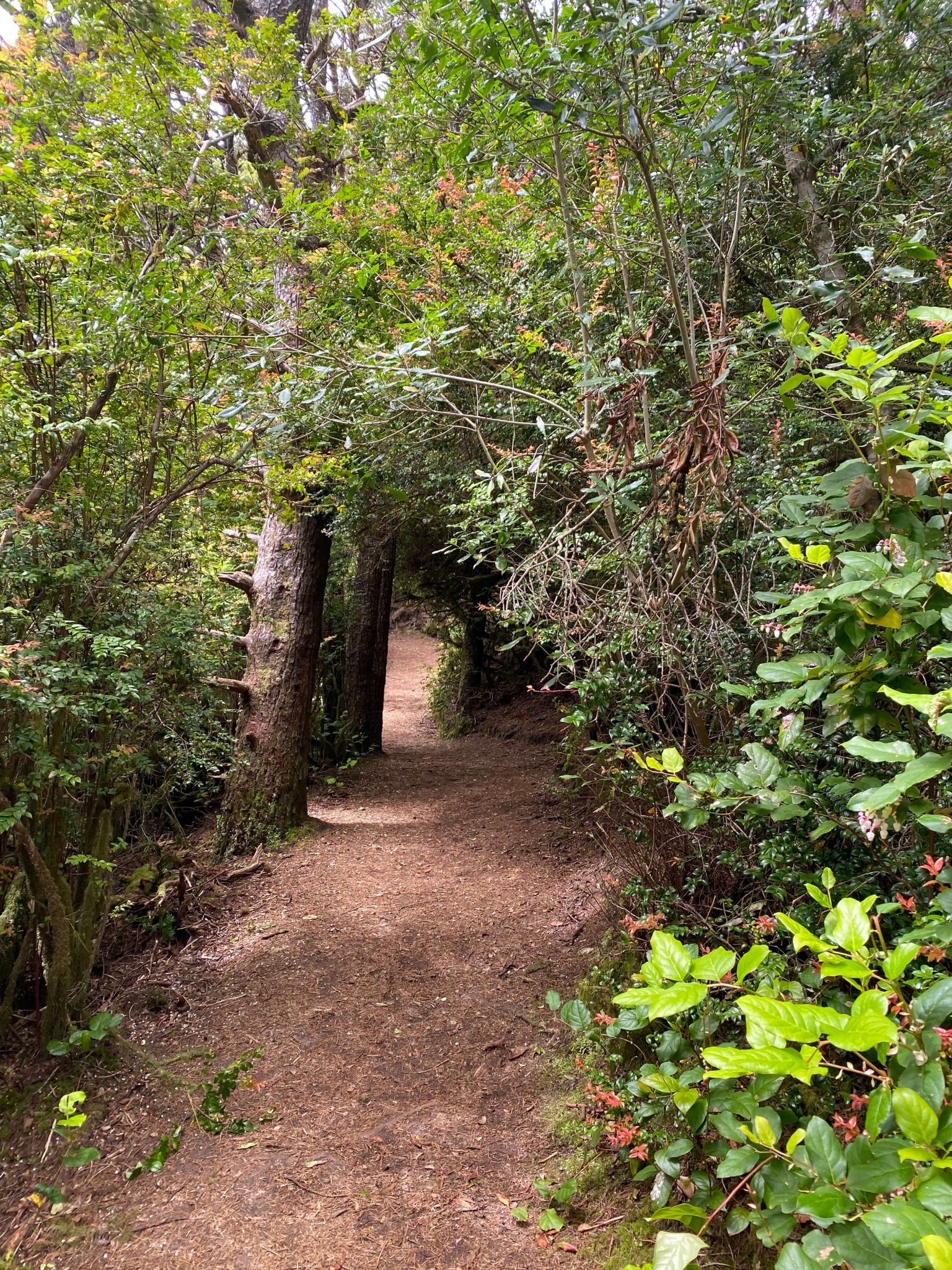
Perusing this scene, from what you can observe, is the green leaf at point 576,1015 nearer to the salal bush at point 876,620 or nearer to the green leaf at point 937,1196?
the salal bush at point 876,620

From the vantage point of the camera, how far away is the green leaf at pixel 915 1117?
81cm

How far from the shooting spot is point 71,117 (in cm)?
325

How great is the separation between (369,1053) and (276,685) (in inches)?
133

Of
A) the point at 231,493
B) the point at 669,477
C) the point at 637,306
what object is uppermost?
the point at 637,306

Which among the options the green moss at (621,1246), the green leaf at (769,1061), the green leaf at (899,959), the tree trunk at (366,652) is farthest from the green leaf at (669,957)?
the tree trunk at (366,652)

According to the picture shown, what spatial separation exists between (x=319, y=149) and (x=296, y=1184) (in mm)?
6047

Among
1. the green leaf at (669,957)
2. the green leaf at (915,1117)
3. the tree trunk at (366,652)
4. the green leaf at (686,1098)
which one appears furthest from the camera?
the tree trunk at (366,652)

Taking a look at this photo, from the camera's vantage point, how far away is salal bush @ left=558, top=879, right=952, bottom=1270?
2.72ft

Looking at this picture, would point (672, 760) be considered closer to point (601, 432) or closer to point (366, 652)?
point (601, 432)

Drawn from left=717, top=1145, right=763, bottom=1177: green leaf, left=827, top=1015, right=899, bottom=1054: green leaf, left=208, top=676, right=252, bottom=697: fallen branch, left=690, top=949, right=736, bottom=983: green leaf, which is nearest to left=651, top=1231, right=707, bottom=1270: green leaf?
left=717, top=1145, right=763, bottom=1177: green leaf

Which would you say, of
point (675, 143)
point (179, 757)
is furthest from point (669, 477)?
point (179, 757)

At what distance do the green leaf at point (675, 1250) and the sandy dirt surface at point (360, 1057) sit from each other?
1299mm

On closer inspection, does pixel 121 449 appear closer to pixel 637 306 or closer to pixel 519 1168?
pixel 637 306

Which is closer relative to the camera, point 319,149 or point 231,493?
point 231,493
